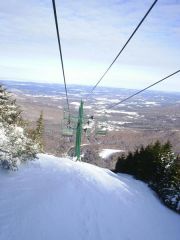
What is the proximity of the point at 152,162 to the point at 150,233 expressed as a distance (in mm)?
16753

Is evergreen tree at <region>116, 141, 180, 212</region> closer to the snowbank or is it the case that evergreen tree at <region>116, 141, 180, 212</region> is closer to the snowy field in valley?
the snowy field in valley

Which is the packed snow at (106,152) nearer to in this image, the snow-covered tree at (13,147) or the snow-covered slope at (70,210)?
the snow-covered slope at (70,210)

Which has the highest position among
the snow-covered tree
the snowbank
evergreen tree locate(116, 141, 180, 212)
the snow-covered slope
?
→ the snow-covered tree

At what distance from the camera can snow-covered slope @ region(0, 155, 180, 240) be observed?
489 inches

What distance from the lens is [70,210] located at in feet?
47.0

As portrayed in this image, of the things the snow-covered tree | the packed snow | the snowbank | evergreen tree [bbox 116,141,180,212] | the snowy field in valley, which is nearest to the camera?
the snow-covered tree

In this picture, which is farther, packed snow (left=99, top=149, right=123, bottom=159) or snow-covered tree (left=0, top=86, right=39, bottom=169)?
packed snow (left=99, top=149, right=123, bottom=159)

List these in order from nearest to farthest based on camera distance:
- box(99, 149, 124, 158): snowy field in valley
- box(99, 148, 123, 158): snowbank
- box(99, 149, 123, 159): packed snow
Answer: box(99, 149, 123, 159): packed snow
box(99, 149, 124, 158): snowy field in valley
box(99, 148, 123, 158): snowbank

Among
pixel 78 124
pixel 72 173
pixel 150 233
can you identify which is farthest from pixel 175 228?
pixel 78 124

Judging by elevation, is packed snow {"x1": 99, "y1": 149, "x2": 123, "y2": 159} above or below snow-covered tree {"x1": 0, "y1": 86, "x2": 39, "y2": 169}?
below

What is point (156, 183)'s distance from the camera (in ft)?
99.3

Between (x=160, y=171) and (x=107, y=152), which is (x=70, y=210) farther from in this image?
(x=107, y=152)

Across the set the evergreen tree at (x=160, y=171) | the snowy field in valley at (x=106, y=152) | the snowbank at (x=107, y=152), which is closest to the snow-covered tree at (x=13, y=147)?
the evergreen tree at (x=160, y=171)

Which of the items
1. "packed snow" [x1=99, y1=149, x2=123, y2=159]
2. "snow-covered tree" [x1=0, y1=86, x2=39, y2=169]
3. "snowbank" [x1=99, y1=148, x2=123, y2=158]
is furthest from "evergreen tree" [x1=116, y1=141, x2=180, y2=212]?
"snowbank" [x1=99, y1=148, x2=123, y2=158]
